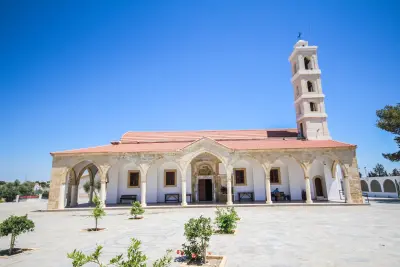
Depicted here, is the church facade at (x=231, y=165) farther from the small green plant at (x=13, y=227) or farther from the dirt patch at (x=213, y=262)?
the dirt patch at (x=213, y=262)

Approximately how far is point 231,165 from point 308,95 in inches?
460

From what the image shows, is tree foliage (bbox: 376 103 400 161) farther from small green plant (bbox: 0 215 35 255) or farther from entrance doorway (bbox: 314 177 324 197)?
small green plant (bbox: 0 215 35 255)

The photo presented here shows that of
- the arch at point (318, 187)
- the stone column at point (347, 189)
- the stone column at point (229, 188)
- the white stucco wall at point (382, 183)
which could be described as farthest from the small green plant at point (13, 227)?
the white stucco wall at point (382, 183)

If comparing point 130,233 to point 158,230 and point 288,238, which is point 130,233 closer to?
point 158,230

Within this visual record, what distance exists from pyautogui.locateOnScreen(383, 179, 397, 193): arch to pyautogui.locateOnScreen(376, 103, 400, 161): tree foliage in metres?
5.75

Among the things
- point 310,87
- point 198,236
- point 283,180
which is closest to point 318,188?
point 283,180

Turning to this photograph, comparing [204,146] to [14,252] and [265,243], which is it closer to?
[265,243]

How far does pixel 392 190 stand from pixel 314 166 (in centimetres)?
1189

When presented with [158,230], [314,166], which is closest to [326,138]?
[314,166]

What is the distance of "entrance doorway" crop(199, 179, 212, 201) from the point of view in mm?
21234

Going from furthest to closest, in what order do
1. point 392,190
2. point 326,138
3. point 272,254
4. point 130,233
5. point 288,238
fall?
point 392,190, point 326,138, point 130,233, point 288,238, point 272,254

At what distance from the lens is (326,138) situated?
22812mm

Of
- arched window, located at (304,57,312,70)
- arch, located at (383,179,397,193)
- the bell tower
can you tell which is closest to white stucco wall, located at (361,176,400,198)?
arch, located at (383,179,397,193)

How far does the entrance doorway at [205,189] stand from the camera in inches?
836
